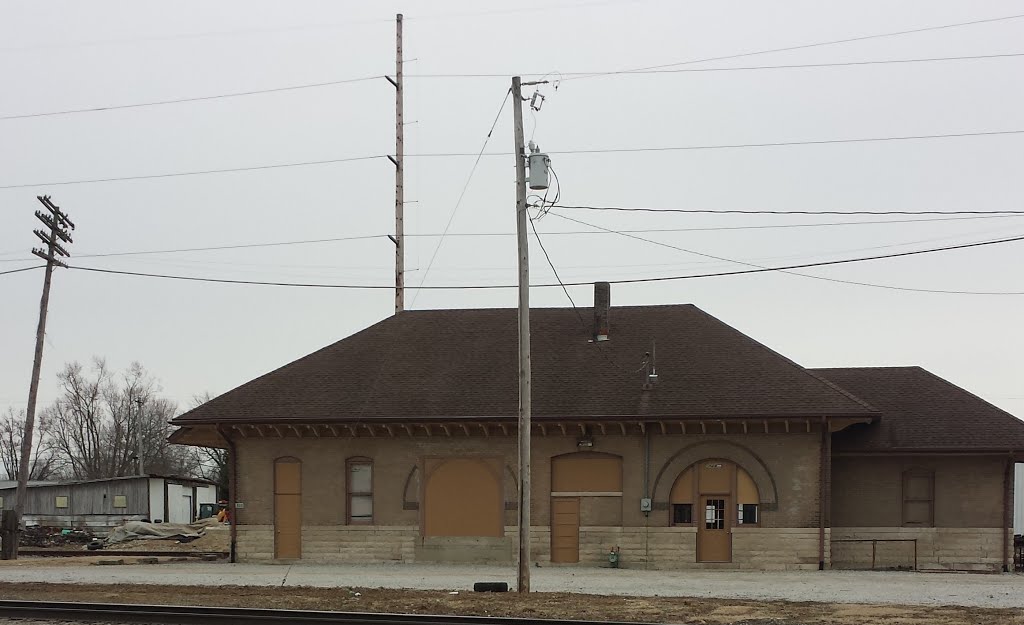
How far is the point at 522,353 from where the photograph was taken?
2197 centimetres

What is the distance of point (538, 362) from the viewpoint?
3203 centimetres

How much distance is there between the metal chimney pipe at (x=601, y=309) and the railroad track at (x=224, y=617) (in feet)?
53.3

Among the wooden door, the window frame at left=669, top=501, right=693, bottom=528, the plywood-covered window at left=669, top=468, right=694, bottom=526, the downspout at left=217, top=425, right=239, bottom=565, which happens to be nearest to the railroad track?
the downspout at left=217, top=425, right=239, bottom=565

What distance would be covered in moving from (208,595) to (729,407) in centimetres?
1332

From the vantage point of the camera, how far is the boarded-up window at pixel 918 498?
29422 mm

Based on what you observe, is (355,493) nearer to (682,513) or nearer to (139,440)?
(682,513)

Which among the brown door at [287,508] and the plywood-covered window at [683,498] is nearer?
the plywood-covered window at [683,498]

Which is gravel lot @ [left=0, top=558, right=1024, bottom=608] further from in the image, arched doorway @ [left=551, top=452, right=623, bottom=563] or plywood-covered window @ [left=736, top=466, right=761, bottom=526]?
plywood-covered window @ [left=736, top=466, right=761, bottom=526]

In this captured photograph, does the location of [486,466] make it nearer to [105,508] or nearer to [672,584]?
[672,584]

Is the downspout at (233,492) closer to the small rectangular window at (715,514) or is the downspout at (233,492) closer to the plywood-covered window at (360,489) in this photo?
the plywood-covered window at (360,489)

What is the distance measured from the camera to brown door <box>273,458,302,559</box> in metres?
30.8

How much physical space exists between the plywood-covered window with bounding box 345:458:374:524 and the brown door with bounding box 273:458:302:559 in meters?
1.34

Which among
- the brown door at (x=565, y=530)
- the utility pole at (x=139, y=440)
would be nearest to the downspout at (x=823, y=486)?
the brown door at (x=565, y=530)

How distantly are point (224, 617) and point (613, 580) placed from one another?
9.88m
